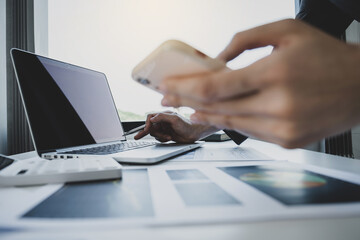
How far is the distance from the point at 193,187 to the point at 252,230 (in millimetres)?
134

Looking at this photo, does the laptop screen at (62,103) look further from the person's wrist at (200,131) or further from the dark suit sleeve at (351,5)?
the dark suit sleeve at (351,5)

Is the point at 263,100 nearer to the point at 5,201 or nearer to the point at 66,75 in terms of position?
the point at 5,201

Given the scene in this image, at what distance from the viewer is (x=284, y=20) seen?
29cm

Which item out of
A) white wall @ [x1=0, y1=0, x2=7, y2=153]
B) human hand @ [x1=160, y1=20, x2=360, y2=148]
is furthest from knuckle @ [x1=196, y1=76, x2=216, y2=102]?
white wall @ [x1=0, y1=0, x2=7, y2=153]

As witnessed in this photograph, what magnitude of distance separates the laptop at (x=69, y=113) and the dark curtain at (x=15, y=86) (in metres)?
0.58

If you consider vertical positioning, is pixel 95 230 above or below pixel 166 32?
below

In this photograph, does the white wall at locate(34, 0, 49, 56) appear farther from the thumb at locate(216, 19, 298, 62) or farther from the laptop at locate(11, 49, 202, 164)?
the thumb at locate(216, 19, 298, 62)

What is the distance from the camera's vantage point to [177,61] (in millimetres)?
305

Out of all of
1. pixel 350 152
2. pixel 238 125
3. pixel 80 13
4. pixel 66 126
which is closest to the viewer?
pixel 238 125

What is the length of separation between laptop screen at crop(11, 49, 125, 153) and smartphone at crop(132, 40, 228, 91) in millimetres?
398

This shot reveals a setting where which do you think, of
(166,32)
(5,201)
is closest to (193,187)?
(5,201)

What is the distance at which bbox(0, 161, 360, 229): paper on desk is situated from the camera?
23 cm

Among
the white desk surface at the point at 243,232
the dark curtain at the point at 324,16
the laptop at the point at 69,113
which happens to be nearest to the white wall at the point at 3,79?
the laptop at the point at 69,113

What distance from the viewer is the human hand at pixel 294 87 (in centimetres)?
24
